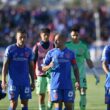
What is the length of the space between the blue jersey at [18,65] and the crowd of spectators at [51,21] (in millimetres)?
22140

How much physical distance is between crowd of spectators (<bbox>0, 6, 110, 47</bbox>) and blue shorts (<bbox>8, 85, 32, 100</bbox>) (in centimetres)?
2221

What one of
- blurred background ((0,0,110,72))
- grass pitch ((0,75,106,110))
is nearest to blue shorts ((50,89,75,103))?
grass pitch ((0,75,106,110))

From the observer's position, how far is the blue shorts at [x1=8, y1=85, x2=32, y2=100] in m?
14.5

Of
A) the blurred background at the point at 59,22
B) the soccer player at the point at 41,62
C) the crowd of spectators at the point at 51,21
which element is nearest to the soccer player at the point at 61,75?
the soccer player at the point at 41,62

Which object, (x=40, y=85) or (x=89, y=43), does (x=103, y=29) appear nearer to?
(x=89, y=43)


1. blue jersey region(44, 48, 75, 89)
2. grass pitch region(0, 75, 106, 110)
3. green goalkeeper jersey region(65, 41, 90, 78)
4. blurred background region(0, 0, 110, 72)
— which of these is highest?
blurred background region(0, 0, 110, 72)

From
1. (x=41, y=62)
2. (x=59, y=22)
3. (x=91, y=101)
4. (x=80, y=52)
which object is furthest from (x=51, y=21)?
(x=41, y=62)

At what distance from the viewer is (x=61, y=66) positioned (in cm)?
1377

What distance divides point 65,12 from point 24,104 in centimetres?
2812

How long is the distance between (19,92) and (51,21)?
27.3 m

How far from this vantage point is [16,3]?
48062 mm

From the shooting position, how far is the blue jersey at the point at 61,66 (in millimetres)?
13734

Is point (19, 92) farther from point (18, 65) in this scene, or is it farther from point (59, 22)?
point (59, 22)

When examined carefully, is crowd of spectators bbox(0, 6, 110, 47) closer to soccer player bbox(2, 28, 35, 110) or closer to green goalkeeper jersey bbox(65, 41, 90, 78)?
green goalkeeper jersey bbox(65, 41, 90, 78)
